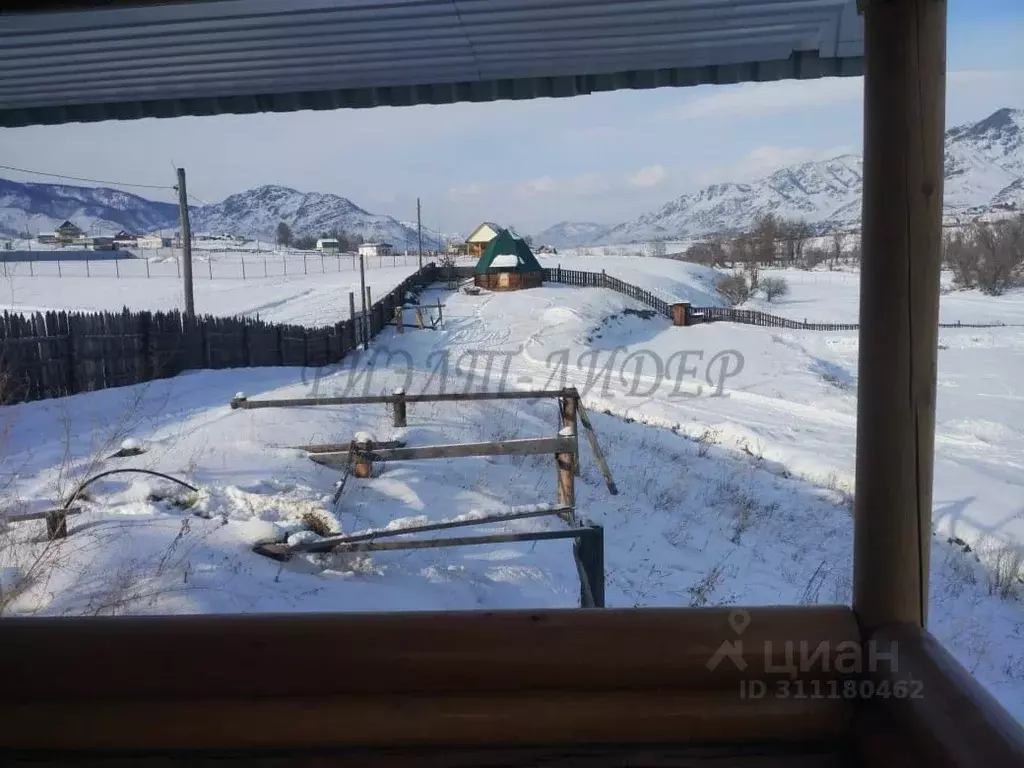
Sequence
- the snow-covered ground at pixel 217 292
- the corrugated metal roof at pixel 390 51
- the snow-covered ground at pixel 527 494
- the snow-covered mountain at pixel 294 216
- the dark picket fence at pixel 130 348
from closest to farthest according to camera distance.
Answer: the corrugated metal roof at pixel 390 51 → the snow-covered ground at pixel 527 494 → the dark picket fence at pixel 130 348 → the snow-covered ground at pixel 217 292 → the snow-covered mountain at pixel 294 216

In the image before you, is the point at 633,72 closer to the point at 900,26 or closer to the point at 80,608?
the point at 900,26

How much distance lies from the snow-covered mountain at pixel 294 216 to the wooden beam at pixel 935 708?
447ft

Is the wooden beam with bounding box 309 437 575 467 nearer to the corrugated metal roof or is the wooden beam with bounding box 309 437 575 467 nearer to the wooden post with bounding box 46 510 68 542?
the wooden post with bounding box 46 510 68 542

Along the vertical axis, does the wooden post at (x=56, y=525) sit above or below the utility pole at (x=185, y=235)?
below

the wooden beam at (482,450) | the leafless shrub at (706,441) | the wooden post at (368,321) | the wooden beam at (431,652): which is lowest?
the leafless shrub at (706,441)

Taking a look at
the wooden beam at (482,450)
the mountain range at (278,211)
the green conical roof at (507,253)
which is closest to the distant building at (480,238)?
the mountain range at (278,211)

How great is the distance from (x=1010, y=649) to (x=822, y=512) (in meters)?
3.97

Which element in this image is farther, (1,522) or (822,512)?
(822,512)

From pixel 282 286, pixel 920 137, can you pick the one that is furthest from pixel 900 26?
pixel 282 286

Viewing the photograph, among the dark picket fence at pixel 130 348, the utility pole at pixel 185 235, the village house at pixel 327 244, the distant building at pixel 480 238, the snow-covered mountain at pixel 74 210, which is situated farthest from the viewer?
the snow-covered mountain at pixel 74 210

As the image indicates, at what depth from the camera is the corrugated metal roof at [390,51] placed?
3035mm

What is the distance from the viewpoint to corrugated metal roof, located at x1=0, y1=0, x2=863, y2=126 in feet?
9.96

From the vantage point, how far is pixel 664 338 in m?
32.0

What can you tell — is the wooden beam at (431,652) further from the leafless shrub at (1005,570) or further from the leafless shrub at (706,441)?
the leafless shrub at (706,441)
